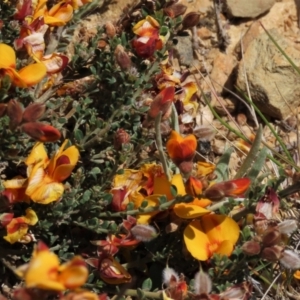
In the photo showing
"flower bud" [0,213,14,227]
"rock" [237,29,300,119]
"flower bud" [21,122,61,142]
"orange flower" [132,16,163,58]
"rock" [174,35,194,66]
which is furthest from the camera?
"rock" [174,35,194,66]

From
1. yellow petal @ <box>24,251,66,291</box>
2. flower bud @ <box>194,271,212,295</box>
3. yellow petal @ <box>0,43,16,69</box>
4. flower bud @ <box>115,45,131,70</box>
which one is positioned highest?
yellow petal @ <box>24,251,66,291</box>

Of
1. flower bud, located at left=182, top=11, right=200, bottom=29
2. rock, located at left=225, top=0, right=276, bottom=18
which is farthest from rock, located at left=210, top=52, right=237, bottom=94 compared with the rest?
flower bud, located at left=182, top=11, right=200, bottom=29

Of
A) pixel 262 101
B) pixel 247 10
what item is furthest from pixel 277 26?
pixel 262 101

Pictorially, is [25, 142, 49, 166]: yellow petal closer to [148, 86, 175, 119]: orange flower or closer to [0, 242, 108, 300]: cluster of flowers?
[148, 86, 175, 119]: orange flower

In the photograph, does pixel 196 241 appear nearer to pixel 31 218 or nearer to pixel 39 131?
pixel 31 218

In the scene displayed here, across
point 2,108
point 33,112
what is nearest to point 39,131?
point 33,112

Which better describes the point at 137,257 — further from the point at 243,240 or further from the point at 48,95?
the point at 48,95
